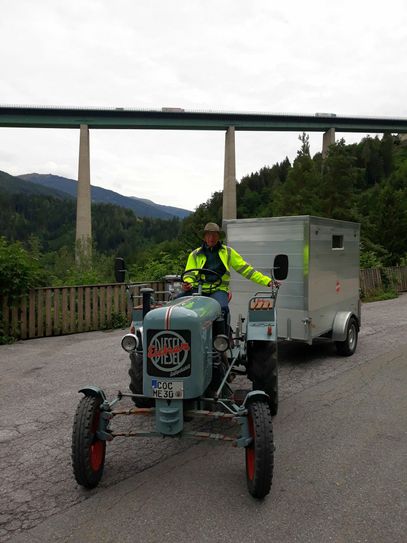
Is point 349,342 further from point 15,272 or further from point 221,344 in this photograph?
point 15,272

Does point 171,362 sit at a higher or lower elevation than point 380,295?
higher

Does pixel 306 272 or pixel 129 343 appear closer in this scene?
pixel 129 343

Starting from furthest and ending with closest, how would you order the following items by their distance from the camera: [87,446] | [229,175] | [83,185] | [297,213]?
1. [229,175]
2. [83,185]
3. [297,213]
4. [87,446]

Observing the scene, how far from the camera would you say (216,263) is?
16.0 ft

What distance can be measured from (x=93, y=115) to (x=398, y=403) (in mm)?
41263

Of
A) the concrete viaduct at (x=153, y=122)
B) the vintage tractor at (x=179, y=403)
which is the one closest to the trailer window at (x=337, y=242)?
the vintage tractor at (x=179, y=403)

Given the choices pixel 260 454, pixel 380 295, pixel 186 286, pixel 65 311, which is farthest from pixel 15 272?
pixel 380 295

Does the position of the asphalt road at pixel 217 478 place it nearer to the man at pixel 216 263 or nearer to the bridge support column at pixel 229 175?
the man at pixel 216 263

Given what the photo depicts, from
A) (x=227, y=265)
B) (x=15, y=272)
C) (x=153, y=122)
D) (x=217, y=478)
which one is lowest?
(x=217, y=478)

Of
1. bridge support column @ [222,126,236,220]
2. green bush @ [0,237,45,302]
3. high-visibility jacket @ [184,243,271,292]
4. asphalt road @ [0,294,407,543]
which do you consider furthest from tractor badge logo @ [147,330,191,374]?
bridge support column @ [222,126,236,220]

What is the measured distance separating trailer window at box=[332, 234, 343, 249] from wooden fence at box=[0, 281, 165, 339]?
11.9 ft

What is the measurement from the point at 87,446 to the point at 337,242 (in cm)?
576

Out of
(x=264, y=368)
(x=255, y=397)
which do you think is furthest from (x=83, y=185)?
(x=255, y=397)

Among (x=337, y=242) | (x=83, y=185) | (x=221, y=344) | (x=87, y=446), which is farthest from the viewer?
(x=83, y=185)
